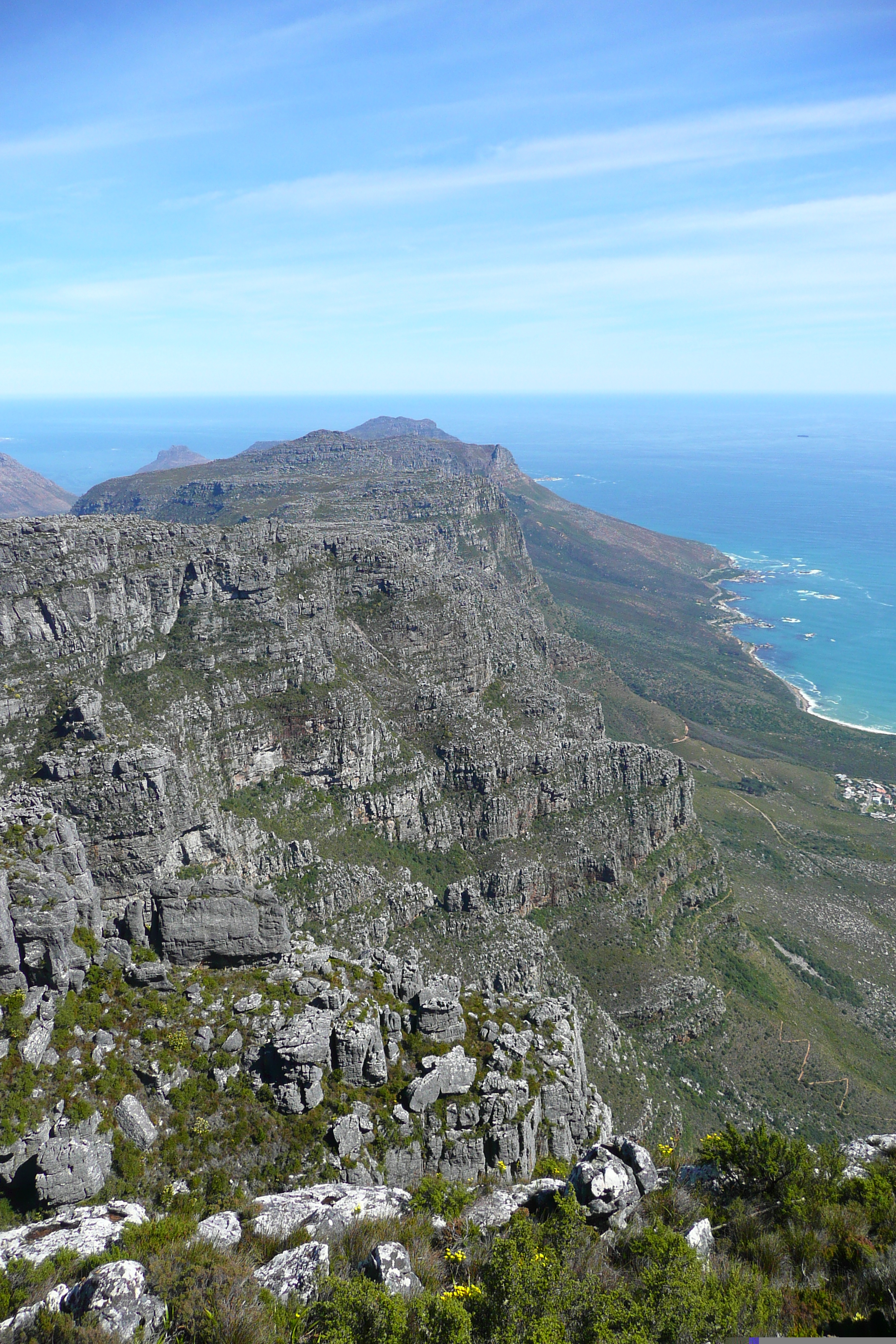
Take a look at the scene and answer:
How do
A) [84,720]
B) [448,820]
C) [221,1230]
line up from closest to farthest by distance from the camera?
1. [221,1230]
2. [84,720]
3. [448,820]

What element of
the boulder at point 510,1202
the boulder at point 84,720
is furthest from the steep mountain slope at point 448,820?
the boulder at point 510,1202

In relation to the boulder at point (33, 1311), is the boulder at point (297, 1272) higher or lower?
lower

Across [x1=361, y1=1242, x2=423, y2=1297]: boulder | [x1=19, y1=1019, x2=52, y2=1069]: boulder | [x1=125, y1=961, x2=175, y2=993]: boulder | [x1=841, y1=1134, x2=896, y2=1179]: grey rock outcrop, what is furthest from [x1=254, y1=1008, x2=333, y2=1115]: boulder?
[x1=841, y1=1134, x2=896, y2=1179]: grey rock outcrop

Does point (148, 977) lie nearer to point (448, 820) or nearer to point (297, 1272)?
point (297, 1272)

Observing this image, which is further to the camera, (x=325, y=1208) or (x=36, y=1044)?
(x=36, y=1044)

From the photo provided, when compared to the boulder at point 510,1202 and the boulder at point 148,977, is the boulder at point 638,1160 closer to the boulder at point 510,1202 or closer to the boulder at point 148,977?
the boulder at point 510,1202

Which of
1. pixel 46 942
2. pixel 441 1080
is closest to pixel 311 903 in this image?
pixel 441 1080
